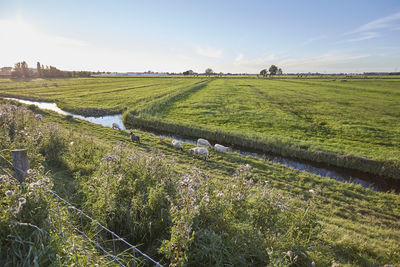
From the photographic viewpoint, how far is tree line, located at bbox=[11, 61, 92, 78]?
10394 cm

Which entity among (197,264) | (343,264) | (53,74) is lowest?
(343,264)

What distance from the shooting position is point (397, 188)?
1185cm

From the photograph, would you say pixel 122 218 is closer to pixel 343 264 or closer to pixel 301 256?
pixel 301 256

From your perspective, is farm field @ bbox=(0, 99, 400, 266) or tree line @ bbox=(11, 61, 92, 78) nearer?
farm field @ bbox=(0, 99, 400, 266)

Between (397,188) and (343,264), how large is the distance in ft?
38.5

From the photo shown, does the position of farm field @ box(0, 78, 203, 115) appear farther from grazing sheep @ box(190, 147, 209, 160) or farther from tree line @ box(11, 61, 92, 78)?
tree line @ box(11, 61, 92, 78)

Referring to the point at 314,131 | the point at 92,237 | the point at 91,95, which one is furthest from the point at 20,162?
the point at 91,95

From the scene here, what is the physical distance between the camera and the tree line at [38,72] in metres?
104

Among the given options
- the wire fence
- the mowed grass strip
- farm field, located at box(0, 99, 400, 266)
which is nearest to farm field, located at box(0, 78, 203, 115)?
the mowed grass strip

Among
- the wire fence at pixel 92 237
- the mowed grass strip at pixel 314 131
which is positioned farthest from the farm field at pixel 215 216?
the mowed grass strip at pixel 314 131

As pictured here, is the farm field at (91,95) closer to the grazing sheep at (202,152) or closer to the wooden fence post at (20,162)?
the grazing sheep at (202,152)

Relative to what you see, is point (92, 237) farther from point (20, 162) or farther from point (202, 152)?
point (202, 152)

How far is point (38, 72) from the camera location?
371ft

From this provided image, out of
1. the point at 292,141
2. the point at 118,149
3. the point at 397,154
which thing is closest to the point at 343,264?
the point at 118,149
